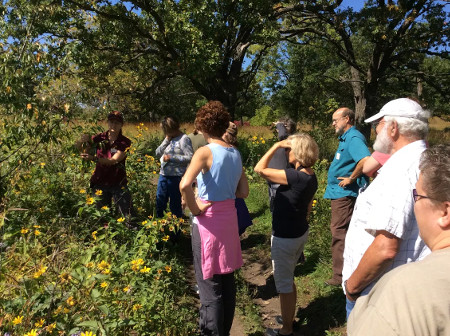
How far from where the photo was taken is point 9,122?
114 inches

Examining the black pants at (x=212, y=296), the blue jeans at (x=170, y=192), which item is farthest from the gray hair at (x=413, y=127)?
the blue jeans at (x=170, y=192)

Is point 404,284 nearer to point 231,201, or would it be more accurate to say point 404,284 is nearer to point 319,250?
point 231,201

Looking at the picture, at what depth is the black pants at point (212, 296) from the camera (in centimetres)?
256

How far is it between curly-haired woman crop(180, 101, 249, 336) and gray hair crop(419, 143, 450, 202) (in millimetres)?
1476

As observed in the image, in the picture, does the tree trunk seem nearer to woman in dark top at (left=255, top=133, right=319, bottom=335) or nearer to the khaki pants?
the khaki pants

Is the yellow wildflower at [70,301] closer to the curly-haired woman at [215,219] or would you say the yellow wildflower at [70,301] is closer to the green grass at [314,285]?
the curly-haired woman at [215,219]

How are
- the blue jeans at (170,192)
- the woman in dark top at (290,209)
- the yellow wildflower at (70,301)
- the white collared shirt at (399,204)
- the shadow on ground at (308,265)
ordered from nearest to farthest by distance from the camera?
the white collared shirt at (399,204)
the yellow wildflower at (70,301)
the woman in dark top at (290,209)
the shadow on ground at (308,265)
the blue jeans at (170,192)

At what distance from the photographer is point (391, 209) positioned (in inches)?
61.4

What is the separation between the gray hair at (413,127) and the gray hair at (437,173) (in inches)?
22.8

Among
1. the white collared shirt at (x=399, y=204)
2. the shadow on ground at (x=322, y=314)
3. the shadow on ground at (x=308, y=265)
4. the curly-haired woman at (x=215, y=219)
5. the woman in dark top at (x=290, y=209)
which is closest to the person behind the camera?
the white collared shirt at (x=399, y=204)

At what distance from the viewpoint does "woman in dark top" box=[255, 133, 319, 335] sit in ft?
8.97

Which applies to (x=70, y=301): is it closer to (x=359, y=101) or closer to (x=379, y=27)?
(x=379, y=27)

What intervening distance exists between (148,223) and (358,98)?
12.0 m

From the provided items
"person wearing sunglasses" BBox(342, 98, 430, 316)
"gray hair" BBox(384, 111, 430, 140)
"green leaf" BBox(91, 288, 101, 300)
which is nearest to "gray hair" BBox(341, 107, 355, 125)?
"person wearing sunglasses" BBox(342, 98, 430, 316)
